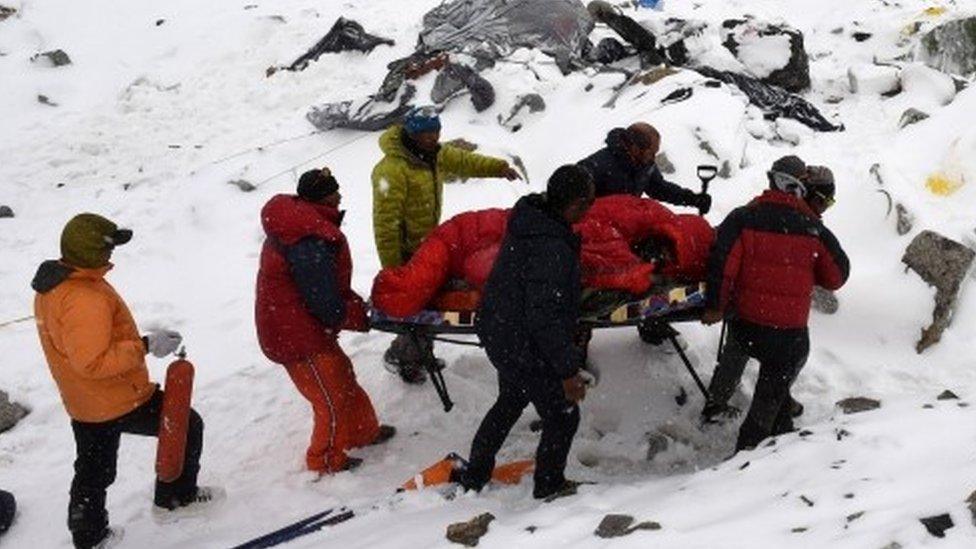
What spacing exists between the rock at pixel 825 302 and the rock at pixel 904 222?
2.63 feet

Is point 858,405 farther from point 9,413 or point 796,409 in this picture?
point 9,413

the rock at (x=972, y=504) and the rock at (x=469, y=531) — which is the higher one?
the rock at (x=972, y=504)

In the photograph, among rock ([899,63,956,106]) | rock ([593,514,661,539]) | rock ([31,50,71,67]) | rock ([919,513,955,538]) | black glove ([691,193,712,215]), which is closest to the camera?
rock ([919,513,955,538])

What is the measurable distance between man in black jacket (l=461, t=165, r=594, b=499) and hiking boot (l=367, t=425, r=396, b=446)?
1.25 metres

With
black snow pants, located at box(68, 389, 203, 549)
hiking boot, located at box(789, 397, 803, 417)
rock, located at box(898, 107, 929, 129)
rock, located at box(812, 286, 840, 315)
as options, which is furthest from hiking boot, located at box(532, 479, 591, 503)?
rock, located at box(898, 107, 929, 129)

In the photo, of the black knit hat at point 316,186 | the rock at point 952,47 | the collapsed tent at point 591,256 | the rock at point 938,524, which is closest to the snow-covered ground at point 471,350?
the rock at point 938,524

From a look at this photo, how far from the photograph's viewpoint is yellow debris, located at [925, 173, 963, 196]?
7.09 m

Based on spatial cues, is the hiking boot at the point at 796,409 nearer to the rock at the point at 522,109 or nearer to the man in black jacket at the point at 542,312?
the man in black jacket at the point at 542,312

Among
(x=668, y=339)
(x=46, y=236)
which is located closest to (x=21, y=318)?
(x=46, y=236)

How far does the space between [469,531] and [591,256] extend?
1.71 meters

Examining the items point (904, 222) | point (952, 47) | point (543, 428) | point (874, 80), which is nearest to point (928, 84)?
point (874, 80)

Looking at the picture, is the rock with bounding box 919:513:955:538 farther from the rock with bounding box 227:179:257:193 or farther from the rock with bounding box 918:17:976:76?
the rock with bounding box 918:17:976:76

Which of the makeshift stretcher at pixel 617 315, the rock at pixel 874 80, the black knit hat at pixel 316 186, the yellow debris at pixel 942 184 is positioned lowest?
the rock at pixel 874 80

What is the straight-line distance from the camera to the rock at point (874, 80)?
1058cm
